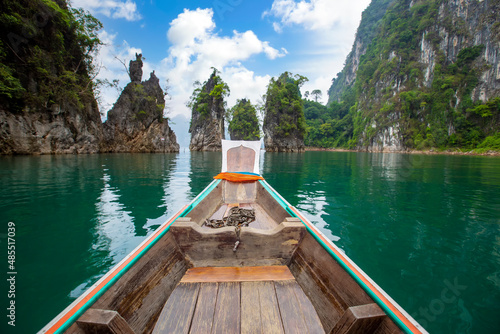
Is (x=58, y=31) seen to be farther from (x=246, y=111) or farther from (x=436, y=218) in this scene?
(x=246, y=111)

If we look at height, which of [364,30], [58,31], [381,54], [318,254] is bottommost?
[318,254]

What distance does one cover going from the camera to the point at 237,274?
2.13 metres

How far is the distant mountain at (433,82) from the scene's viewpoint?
40.5 meters

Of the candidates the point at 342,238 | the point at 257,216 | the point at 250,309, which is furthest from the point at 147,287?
the point at 342,238

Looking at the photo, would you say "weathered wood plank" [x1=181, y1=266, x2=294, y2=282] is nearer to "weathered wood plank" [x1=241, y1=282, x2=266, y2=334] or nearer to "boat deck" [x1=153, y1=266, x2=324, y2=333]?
"boat deck" [x1=153, y1=266, x2=324, y2=333]

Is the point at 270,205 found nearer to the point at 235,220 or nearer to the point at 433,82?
the point at 235,220

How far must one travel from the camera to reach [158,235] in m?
2.13

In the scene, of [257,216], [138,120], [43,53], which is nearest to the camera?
[257,216]

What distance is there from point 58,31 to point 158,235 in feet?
87.2

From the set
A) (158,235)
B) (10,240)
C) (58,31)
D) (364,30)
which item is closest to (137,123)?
(58,31)

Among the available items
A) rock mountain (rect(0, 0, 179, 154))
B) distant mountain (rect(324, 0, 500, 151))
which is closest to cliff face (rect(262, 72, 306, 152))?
distant mountain (rect(324, 0, 500, 151))

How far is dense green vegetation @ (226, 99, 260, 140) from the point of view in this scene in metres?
53.6

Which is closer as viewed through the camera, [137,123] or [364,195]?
[364,195]

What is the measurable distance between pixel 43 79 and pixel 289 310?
25.9 metres
